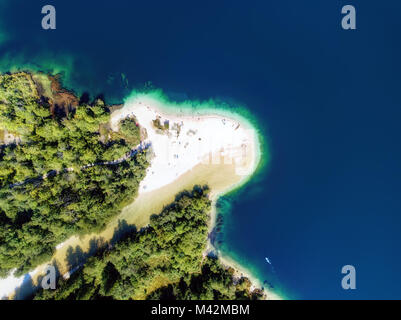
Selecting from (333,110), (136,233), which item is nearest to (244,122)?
(333,110)

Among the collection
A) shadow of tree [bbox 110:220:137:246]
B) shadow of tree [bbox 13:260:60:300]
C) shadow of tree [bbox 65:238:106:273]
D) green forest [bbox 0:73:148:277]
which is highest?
green forest [bbox 0:73:148:277]

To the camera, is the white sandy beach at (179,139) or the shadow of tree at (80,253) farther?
the white sandy beach at (179,139)

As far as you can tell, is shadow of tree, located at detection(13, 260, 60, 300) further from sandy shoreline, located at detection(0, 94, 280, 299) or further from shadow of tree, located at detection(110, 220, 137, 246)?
shadow of tree, located at detection(110, 220, 137, 246)

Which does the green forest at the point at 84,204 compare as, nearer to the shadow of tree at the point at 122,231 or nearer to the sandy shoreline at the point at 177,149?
the shadow of tree at the point at 122,231

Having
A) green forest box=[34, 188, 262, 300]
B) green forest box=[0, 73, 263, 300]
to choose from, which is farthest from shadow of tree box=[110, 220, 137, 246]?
green forest box=[0, 73, 263, 300]

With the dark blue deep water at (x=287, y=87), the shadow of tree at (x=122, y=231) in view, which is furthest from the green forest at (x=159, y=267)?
the dark blue deep water at (x=287, y=87)

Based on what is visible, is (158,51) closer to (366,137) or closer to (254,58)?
(254,58)
